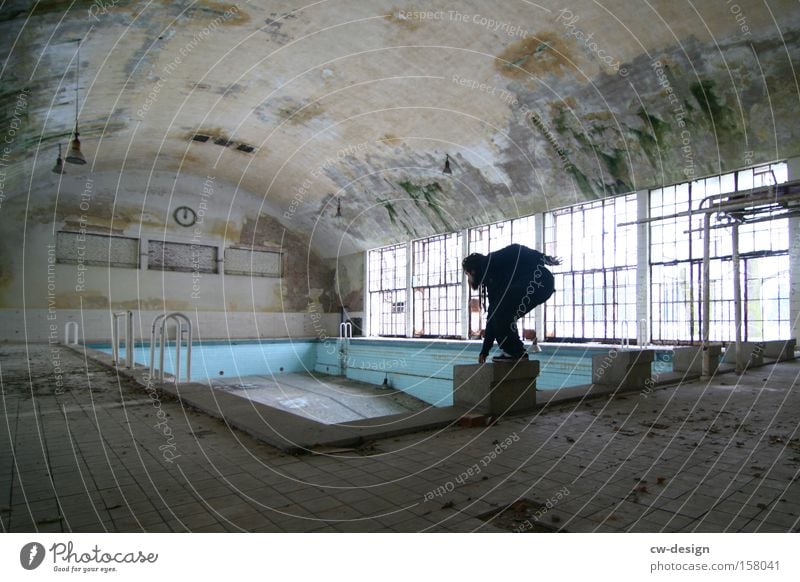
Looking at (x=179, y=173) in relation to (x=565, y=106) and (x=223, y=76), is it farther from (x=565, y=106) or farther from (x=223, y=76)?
(x=565, y=106)

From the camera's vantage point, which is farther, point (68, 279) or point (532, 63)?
point (68, 279)

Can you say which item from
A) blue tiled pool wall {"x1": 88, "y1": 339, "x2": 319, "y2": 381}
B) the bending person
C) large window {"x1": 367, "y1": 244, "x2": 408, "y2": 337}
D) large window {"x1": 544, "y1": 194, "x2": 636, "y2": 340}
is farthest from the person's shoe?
large window {"x1": 367, "y1": 244, "x2": 408, "y2": 337}

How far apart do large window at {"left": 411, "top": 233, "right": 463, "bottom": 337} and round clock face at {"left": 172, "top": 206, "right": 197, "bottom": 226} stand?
8640 mm

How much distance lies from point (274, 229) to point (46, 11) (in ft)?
46.3

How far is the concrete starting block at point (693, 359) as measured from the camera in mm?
7027

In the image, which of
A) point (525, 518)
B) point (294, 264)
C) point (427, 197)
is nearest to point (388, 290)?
point (294, 264)

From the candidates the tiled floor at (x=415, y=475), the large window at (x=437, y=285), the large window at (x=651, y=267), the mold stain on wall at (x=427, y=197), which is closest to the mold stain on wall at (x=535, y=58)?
the large window at (x=651, y=267)

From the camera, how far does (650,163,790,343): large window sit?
396 inches

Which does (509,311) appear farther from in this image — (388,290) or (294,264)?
(294,264)

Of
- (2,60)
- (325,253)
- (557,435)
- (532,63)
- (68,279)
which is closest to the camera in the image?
(557,435)

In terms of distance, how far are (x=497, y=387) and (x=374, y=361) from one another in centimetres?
1284

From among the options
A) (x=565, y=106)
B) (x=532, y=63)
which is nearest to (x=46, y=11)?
(x=532, y=63)

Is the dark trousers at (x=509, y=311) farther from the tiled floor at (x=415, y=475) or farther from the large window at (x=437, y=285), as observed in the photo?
the large window at (x=437, y=285)

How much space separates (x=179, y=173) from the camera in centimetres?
1816
